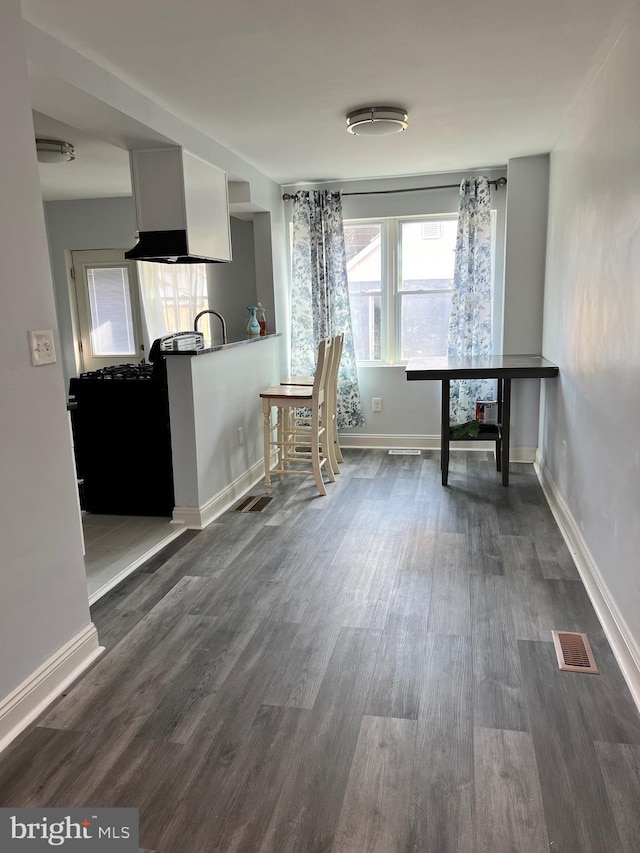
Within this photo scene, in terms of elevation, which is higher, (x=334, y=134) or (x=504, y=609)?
(x=334, y=134)

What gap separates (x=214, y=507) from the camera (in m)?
3.89

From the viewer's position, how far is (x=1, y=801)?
1646 millimetres

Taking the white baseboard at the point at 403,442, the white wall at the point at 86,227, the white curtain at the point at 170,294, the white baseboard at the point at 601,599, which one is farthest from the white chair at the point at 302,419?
the white wall at the point at 86,227

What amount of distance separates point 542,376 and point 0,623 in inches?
128

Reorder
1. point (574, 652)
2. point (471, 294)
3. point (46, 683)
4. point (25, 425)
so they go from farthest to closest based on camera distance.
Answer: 1. point (471, 294)
2. point (574, 652)
3. point (46, 683)
4. point (25, 425)

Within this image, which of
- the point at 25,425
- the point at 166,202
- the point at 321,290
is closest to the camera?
the point at 25,425

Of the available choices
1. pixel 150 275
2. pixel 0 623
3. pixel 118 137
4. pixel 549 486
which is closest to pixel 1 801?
pixel 0 623

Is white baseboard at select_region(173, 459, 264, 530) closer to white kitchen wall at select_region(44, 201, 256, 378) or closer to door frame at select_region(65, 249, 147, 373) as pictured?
white kitchen wall at select_region(44, 201, 256, 378)

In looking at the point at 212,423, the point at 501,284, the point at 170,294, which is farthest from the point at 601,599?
the point at 170,294

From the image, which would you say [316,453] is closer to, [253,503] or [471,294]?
[253,503]

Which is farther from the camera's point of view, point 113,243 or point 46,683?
point 113,243

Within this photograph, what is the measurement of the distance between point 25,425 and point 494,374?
9.52 ft

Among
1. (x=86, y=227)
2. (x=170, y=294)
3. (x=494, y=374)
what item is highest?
(x=86, y=227)

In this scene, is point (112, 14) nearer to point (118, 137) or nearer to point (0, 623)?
point (118, 137)
